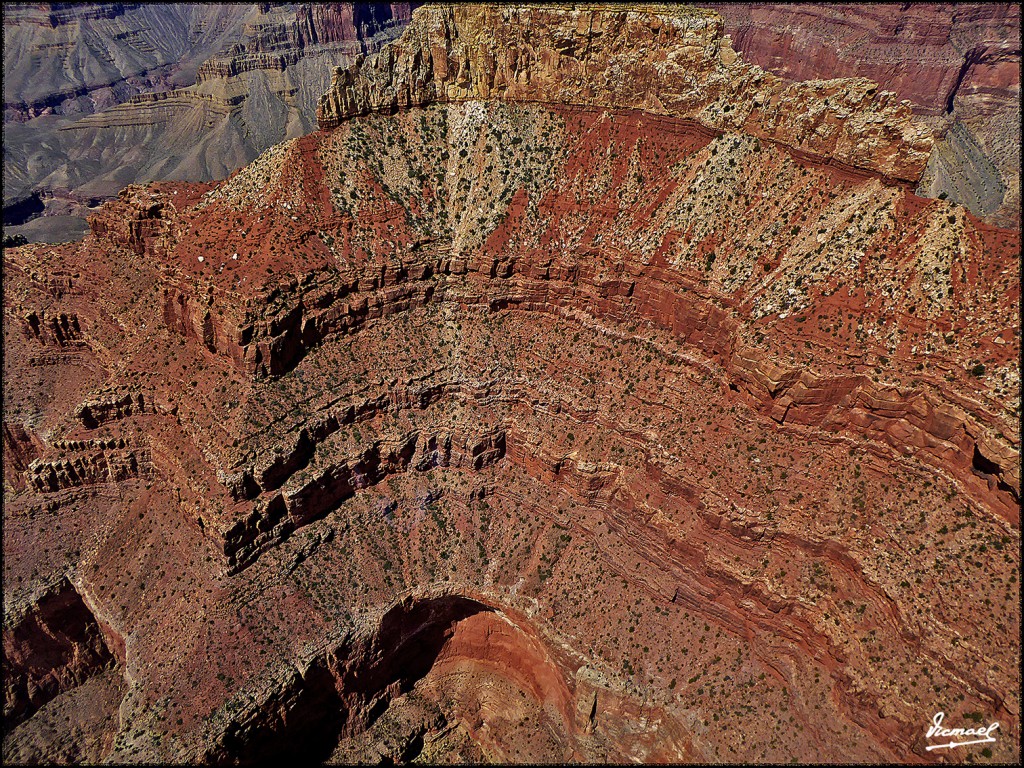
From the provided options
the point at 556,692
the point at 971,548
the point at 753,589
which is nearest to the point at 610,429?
the point at 753,589

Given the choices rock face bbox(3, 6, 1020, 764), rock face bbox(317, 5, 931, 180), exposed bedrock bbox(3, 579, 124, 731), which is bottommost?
exposed bedrock bbox(3, 579, 124, 731)

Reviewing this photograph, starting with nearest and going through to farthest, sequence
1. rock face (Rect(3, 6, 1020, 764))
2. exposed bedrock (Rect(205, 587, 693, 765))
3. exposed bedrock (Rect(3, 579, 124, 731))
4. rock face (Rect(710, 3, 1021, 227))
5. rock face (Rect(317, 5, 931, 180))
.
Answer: rock face (Rect(3, 6, 1020, 764))
exposed bedrock (Rect(205, 587, 693, 765))
rock face (Rect(317, 5, 931, 180))
exposed bedrock (Rect(3, 579, 124, 731))
rock face (Rect(710, 3, 1021, 227))

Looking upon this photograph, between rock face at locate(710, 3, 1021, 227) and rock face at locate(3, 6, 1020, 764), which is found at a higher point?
rock face at locate(710, 3, 1021, 227)

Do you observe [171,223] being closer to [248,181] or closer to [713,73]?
[248,181]

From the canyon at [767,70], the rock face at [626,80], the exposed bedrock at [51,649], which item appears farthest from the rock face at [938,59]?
the exposed bedrock at [51,649]

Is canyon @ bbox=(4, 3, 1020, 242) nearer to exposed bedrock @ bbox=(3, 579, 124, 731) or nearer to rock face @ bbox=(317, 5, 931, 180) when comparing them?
rock face @ bbox=(317, 5, 931, 180)

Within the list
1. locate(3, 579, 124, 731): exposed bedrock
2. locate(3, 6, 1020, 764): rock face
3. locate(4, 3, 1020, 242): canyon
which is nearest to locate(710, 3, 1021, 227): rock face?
locate(4, 3, 1020, 242): canyon

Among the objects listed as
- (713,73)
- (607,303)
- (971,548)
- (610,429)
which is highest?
(713,73)

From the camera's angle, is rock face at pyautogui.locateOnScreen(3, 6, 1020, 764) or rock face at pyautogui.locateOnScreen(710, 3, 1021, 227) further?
rock face at pyautogui.locateOnScreen(710, 3, 1021, 227)
